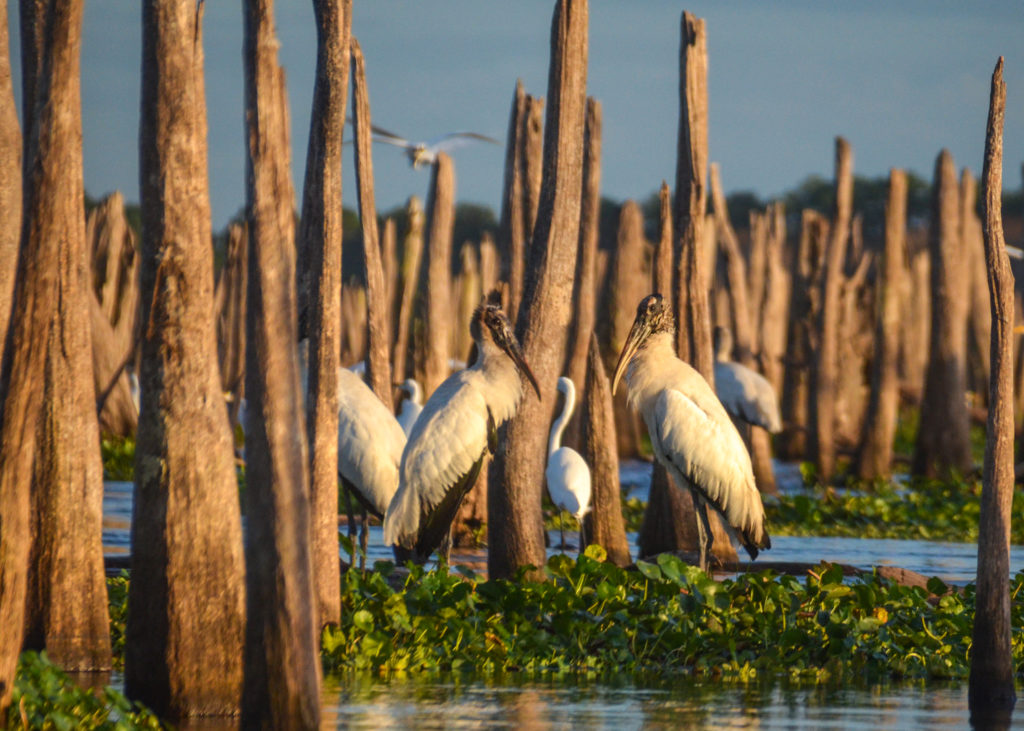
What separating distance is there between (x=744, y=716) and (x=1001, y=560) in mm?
1167

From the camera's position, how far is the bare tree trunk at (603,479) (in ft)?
34.3

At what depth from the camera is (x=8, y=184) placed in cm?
616

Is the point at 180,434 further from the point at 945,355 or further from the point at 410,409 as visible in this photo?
the point at 945,355

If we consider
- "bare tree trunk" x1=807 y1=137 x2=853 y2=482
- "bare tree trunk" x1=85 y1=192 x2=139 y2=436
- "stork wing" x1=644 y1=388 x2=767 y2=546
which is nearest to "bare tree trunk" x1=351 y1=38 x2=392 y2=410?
"stork wing" x1=644 y1=388 x2=767 y2=546

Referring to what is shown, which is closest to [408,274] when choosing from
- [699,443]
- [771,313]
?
[699,443]

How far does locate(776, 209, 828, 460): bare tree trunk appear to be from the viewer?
20.2m

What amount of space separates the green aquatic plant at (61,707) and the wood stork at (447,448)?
129 inches

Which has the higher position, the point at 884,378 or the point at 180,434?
the point at 884,378

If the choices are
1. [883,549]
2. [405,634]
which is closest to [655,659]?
[405,634]

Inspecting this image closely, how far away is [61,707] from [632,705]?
2343 millimetres

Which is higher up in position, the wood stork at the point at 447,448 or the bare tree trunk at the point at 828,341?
the bare tree trunk at the point at 828,341

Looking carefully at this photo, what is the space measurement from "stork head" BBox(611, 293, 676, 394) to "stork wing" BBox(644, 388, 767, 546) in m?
0.42

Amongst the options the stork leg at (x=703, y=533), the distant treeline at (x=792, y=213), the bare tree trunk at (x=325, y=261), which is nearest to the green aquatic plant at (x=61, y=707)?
the bare tree trunk at (x=325, y=261)

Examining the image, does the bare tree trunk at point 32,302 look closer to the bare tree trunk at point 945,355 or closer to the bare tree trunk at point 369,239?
the bare tree trunk at point 369,239
